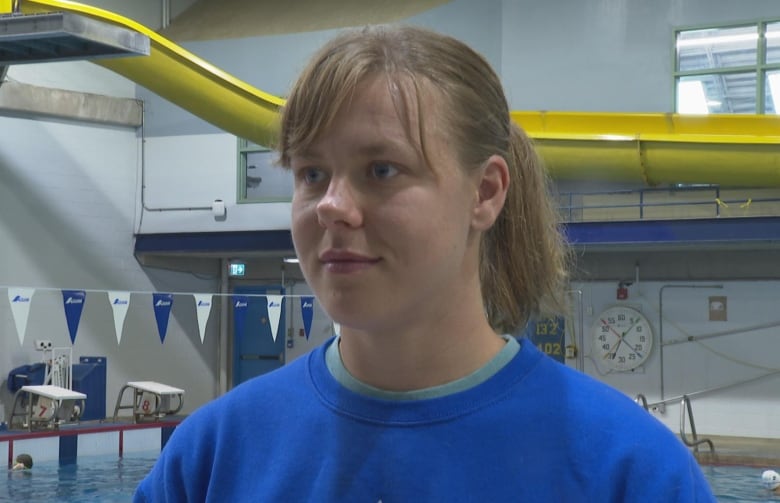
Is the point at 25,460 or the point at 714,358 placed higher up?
the point at 714,358

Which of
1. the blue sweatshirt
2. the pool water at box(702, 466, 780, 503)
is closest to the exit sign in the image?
the pool water at box(702, 466, 780, 503)

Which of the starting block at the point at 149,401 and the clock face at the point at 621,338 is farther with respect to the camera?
the clock face at the point at 621,338

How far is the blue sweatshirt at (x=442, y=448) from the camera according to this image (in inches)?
43.8

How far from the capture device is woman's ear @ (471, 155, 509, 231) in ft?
3.90

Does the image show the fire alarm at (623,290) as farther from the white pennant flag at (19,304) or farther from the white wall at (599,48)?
the white pennant flag at (19,304)

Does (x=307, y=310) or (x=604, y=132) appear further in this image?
(x=307, y=310)

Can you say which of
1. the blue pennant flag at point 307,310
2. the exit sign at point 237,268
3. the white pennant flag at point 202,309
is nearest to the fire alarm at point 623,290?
the blue pennant flag at point 307,310

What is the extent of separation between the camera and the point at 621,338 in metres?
13.7

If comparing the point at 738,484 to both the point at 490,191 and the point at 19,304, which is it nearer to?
the point at 19,304

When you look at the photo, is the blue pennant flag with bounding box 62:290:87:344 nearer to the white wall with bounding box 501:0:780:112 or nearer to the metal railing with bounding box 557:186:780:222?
the white wall with bounding box 501:0:780:112

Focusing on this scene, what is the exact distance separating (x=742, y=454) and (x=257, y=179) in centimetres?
803

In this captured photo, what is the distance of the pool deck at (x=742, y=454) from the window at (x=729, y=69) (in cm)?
422

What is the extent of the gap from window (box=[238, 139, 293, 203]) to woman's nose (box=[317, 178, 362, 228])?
13932 millimetres

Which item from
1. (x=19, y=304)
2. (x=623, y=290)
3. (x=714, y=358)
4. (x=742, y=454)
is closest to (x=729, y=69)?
(x=623, y=290)
